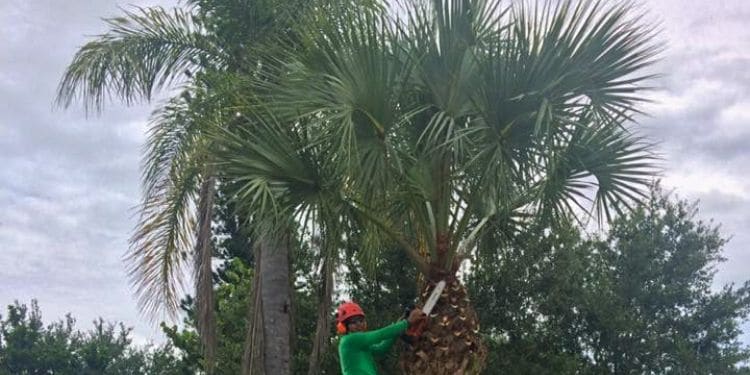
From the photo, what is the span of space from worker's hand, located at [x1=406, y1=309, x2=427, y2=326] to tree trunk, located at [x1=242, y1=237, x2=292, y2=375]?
3264mm

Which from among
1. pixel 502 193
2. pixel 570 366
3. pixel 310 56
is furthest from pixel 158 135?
pixel 570 366

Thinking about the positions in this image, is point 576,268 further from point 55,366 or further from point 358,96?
point 55,366

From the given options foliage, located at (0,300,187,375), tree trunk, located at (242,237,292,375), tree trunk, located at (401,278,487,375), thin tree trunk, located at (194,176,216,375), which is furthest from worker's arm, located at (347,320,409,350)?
foliage, located at (0,300,187,375)

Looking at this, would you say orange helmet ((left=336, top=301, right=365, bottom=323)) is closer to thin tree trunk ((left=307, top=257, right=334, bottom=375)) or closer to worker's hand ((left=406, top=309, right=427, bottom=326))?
worker's hand ((left=406, top=309, right=427, bottom=326))

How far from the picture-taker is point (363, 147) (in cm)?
752

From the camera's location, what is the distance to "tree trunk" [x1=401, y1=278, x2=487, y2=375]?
7.72 meters

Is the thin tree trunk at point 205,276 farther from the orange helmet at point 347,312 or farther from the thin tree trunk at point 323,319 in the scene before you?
the orange helmet at point 347,312

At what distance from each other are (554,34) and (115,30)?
6537 millimetres

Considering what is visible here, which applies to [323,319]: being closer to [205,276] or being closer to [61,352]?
[205,276]

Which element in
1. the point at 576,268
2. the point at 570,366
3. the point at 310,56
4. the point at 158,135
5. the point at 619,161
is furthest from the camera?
the point at 576,268

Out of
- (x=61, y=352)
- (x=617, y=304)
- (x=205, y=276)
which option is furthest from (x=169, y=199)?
(x=61, y=352)

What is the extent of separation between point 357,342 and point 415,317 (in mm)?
1491

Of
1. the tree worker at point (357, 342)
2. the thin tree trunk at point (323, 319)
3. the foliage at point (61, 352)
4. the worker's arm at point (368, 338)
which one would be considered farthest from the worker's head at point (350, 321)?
the foliage at point (61, 352)

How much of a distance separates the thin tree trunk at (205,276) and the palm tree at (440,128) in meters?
2.32
